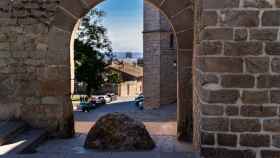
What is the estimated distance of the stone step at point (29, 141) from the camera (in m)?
3.99

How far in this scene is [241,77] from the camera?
3189 mm

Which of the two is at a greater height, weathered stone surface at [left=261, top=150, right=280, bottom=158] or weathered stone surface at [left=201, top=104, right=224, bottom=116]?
weathered stone surface at [left=201, top=104, right=224, bottom=116]

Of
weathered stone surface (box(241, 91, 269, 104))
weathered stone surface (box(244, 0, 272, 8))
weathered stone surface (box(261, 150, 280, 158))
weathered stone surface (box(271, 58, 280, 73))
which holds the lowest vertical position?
weathered stone surface (box(261, 150, 280, 158))

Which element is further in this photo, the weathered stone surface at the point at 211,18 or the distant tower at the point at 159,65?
the distant tower at the point at 159,65

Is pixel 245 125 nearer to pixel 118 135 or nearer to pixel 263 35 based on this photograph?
pixel 263 35

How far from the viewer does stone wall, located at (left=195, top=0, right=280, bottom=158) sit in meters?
3.16

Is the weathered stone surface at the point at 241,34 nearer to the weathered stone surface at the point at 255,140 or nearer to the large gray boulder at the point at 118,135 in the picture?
the weathered stone surface at the point at 255,140

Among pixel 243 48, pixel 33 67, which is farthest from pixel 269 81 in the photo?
pixel 33 67

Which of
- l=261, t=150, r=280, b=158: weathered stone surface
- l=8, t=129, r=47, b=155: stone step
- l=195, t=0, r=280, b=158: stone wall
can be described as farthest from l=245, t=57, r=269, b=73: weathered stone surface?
l=8, t=129, r=47, b=155: stone step

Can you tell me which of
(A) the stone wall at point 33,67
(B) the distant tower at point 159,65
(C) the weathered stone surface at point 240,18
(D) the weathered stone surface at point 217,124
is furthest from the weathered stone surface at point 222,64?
(B) the distant tower at point 159,65

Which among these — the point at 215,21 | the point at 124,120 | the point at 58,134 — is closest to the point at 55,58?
the point at 58,134

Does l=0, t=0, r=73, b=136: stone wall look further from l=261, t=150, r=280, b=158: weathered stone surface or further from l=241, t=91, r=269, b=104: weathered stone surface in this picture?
l=261, t=150, r=280, b=158: weathered stone surface

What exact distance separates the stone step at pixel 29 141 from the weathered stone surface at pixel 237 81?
2314 millimetres

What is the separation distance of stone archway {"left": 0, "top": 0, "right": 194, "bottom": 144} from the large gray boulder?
2.47 ft
